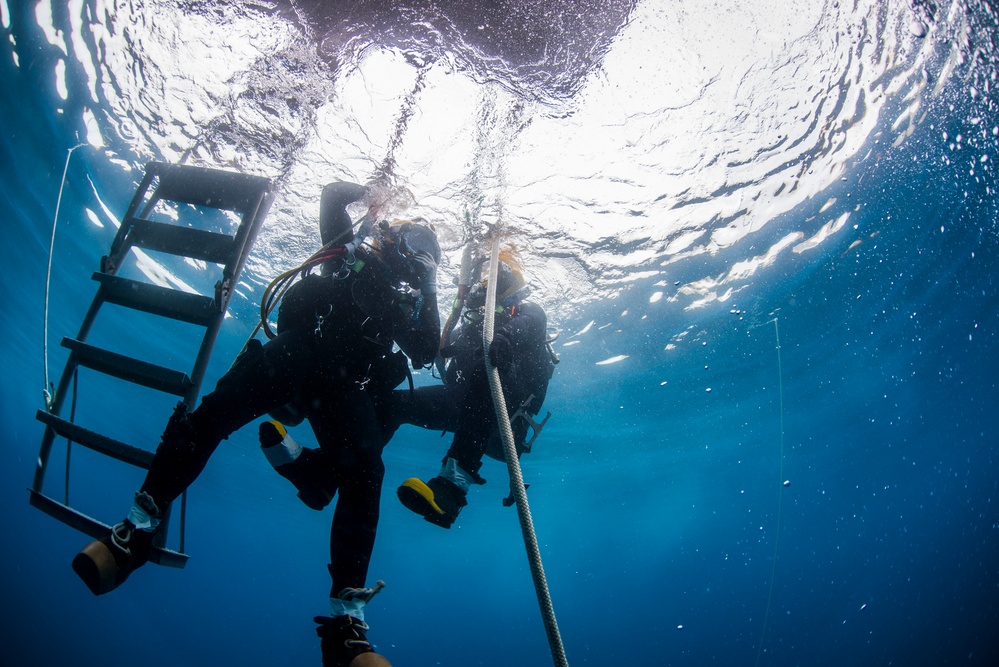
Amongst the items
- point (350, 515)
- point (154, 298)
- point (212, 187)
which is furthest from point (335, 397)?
point (212, 187)

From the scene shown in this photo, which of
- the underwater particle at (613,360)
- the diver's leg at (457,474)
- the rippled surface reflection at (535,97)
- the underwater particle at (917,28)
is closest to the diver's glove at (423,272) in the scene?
the diver's leg at (457,474)

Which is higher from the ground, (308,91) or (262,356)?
(308,91)

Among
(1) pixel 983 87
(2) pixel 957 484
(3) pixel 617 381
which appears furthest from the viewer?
(2) pixel 957 484

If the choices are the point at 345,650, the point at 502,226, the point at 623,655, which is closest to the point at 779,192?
the point at 502,226

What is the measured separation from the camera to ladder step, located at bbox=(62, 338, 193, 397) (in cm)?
353

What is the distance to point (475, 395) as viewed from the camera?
13.3ft

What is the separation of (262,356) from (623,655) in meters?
110

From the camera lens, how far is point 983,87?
22.4 feet

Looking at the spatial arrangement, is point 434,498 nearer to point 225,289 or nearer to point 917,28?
point 225,289

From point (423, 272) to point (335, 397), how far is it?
144 centimetres

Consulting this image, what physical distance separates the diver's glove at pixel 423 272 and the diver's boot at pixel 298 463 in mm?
1777

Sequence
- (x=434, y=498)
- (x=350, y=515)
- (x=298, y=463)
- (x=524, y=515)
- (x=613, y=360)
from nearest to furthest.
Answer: (x=524, y=515) < (x=350, y=515) < (x=434, y=498) < (x=298, y=463) < (x=613, y=360)

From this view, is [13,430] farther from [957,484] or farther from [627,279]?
[957,484]

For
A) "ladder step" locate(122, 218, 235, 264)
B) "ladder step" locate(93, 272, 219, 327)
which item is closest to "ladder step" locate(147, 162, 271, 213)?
"ladder step" locate(122, 218, 235, 264)
